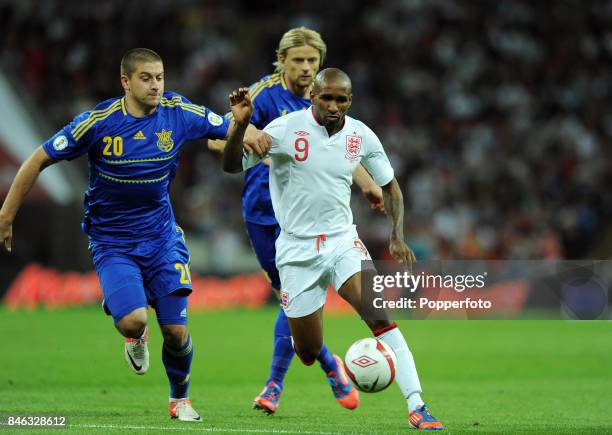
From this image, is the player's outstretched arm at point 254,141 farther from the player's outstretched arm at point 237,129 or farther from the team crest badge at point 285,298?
the team crest badge at point 285,298

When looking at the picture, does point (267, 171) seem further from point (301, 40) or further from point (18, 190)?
point (18, 190)

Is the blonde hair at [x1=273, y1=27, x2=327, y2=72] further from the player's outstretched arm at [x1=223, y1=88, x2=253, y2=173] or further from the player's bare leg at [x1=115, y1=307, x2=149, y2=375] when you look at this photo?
the player's bare leg at [x1=115, y1=307, x2=149, y2=375]

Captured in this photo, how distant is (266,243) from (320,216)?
1.56 meters

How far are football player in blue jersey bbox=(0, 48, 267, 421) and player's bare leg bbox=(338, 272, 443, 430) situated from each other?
132cm

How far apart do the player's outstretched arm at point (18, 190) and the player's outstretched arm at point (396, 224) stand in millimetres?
2394

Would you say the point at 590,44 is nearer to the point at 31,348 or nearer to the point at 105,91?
the point at 105,91

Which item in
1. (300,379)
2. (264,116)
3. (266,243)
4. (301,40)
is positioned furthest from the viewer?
(300,379)

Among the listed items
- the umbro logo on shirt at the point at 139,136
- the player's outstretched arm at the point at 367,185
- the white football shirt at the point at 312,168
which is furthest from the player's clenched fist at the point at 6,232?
the player's outstretched arm at the point at 367,185

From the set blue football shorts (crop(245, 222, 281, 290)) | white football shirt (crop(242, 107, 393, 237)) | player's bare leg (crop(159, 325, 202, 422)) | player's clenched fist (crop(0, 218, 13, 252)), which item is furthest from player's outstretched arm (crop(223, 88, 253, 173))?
blue football shorts (crop(245, 222, 281, 290))

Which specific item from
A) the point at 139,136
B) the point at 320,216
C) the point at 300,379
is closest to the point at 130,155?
the point at 139,136

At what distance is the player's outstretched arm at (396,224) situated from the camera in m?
7.73

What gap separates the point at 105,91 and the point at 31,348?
36.4ft

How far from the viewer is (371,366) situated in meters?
7.52

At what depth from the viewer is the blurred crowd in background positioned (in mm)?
22391
